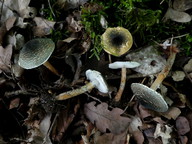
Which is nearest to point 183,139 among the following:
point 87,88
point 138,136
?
point 138,136

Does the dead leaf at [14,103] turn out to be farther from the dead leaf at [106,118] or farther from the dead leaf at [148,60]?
the dead leaf at [148,60]

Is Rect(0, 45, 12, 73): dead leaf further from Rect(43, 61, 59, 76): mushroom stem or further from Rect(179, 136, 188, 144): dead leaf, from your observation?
Rect(179, 136, 188, 144): dead leaf

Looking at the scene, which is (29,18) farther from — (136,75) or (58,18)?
(136,75)

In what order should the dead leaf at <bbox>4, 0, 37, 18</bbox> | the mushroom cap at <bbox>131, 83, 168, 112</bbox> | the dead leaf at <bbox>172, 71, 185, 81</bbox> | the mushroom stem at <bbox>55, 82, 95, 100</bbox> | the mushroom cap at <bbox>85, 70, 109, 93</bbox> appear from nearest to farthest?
the mushroom cap at <bbox>131, 83, 168, 112</bbox> < the mushroom cap at <bbox>85, 70, 109, 93</bbox> < the mushroom stem at <bbox>55, 82, 95, 100</bbox> < the dead leaf at <bbox>172, 71, 185, 81</bbox> < the dead leaf at <bbox>4, 0, 37, 18</bbox>

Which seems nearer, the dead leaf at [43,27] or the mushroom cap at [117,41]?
the mushroom cap at [117,41]

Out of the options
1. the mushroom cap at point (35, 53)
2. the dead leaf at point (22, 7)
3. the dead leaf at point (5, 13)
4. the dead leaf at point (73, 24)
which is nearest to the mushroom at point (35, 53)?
the mushroom cap at point (35, 53)

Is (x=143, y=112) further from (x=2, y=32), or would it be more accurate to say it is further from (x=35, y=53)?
(x=2, y=32)

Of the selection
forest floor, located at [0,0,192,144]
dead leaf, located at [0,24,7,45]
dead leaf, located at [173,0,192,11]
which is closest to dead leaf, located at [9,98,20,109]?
forest floor, located at [0,0,192,144]
